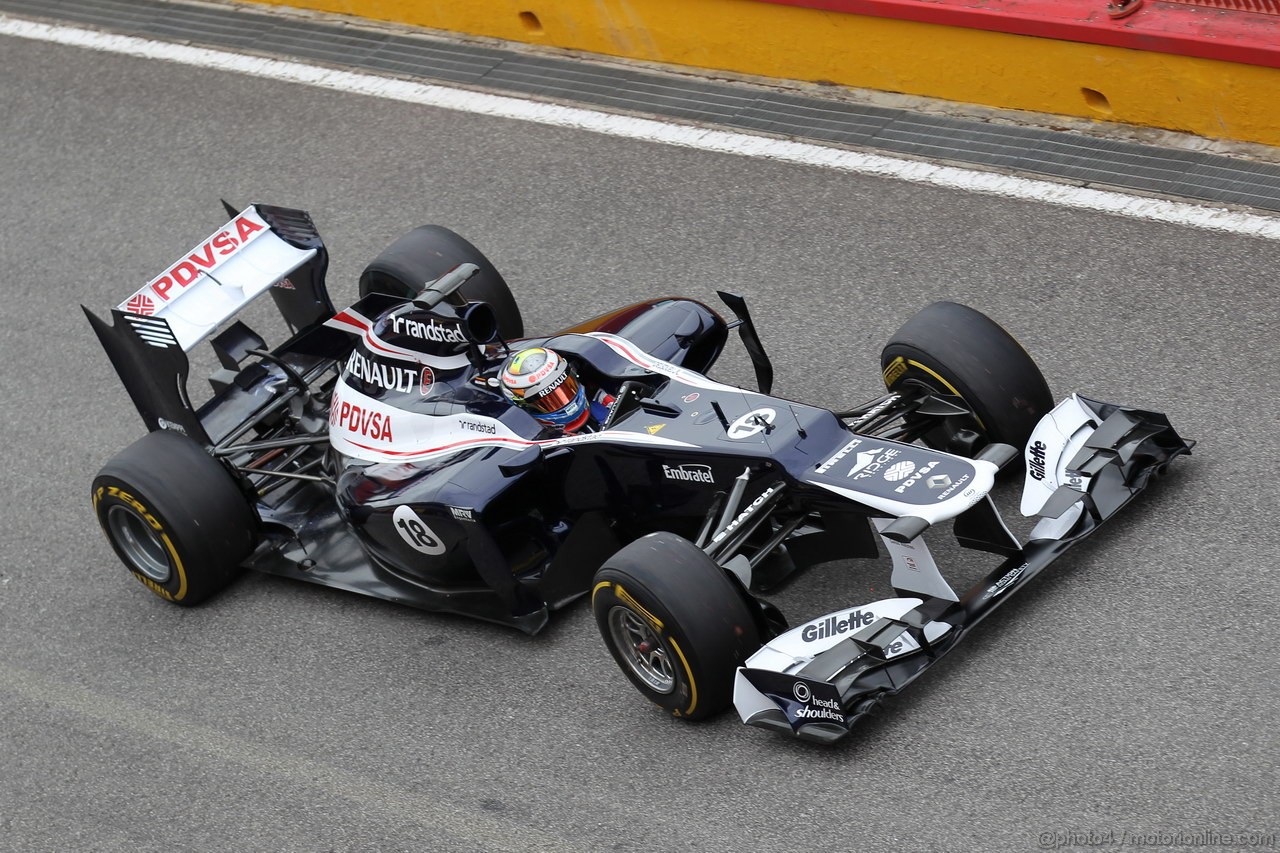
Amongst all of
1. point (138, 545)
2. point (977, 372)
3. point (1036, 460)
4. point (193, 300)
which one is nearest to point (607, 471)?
point (977, 372)

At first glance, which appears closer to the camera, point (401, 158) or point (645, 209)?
point (645, 209)

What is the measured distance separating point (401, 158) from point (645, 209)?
2.02 m

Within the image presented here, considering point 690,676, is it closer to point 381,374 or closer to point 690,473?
point 690,473

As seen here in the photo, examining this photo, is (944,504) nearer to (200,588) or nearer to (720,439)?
(720,439)

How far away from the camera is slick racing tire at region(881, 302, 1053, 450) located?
22.5 ft

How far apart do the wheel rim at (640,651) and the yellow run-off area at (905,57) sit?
15.1ft

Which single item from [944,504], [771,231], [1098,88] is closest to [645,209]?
[771,231]

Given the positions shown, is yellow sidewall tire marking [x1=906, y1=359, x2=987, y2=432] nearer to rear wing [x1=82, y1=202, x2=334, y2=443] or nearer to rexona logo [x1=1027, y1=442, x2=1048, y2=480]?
rexona logo [x1=1027, y1=442, x2=1048, y2=480]

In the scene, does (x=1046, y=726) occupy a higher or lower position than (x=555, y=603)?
higher

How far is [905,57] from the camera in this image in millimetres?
9852

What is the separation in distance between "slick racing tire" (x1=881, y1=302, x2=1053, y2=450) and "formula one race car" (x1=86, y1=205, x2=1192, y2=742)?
0.01 meters

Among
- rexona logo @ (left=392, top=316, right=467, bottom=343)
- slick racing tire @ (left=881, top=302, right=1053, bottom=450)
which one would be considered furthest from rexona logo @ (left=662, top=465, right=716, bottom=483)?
rexona logo @ (left=392, top=316, right=467, bottom=343)

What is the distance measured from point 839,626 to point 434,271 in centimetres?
347

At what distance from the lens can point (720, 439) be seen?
6.52m
